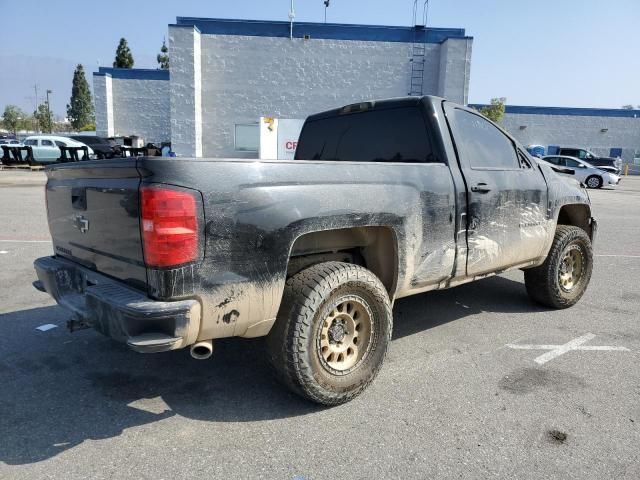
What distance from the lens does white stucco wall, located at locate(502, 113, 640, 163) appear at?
40375 millimetres

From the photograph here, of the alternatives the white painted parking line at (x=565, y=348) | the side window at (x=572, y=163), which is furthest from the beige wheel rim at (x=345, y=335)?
the side window at (x=572, y=163)

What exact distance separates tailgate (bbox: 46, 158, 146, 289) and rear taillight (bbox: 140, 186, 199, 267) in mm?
127

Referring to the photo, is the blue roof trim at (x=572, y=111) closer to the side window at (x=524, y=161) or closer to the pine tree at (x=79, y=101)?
the side window at (x=524, y=161)

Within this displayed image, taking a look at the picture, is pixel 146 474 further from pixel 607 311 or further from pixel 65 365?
pixel 607 311

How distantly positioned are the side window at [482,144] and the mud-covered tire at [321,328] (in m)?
1.50

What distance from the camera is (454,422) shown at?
295 centimetres

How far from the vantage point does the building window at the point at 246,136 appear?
28547 millimetres

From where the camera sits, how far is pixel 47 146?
27734 mm

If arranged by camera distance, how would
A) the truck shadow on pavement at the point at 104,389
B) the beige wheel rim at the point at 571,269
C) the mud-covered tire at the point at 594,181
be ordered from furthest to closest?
1. the mud-covered tire at the point at 594,181
2. the beige wheel rim at the point at 571,269
3. the truck shadow on pavement at the point at 104,389

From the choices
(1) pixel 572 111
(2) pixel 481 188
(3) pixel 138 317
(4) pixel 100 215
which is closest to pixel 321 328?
(3) pixel 138 317

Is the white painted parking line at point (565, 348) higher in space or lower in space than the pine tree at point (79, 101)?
lower

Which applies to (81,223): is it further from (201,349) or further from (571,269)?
(571,269)

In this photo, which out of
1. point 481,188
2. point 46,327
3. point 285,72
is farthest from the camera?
point 285,72

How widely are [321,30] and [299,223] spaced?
2747cm
